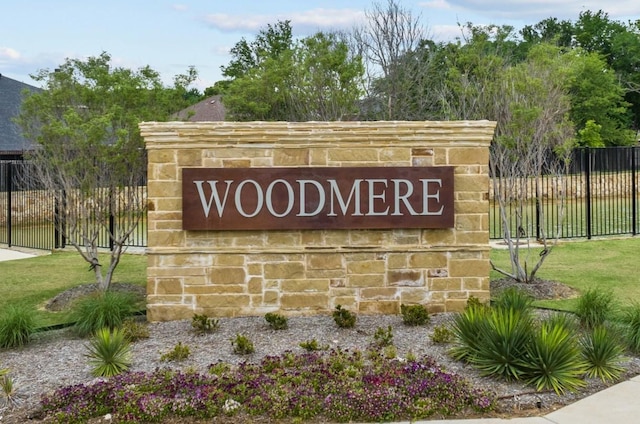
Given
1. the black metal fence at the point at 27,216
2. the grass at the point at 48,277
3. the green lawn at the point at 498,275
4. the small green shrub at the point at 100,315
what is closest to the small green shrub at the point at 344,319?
the small green shrub at the point at 100,315

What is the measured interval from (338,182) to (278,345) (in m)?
2.38

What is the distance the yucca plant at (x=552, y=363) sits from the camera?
5973mm

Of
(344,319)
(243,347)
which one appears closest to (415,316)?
(344,319)

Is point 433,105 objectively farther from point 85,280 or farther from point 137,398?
point 137,398

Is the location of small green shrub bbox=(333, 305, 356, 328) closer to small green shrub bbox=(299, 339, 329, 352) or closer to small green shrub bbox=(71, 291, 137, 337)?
small green shrub bbox=(299, 339, 329, 352)

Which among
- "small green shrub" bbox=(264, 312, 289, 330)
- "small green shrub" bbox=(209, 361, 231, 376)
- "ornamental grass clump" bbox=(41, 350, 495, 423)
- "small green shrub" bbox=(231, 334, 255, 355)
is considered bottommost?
"ornamental grass clump" bbox=(41, 350, 495, 423)

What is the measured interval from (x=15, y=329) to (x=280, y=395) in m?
3.63

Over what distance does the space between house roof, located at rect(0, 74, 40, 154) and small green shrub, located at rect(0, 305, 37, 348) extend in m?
19.8

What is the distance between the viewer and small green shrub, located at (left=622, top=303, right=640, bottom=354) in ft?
23.4

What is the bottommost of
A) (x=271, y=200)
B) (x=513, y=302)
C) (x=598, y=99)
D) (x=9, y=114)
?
(x=513, y=302)

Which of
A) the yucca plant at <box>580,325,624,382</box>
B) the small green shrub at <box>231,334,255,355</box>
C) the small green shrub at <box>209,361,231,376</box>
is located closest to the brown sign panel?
the small green shrub at <box>231,334,255,355</box>

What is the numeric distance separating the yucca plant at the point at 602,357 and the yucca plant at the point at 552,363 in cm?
20

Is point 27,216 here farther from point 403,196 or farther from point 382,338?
point 382,338

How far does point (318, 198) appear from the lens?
880cm
